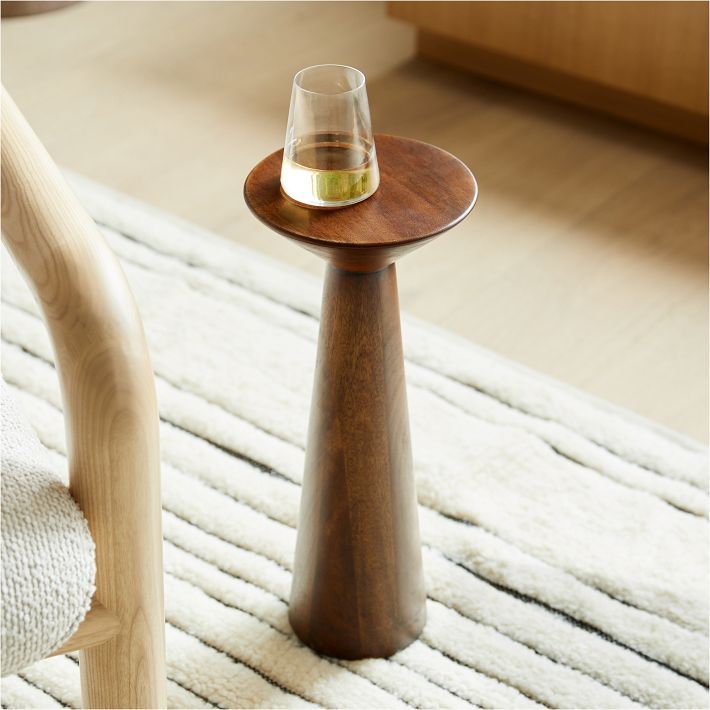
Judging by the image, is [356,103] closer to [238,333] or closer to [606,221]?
[238,333]

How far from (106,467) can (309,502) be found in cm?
35

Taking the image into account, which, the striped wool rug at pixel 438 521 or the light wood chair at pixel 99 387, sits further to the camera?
the striped wool rug at pixel 438 521

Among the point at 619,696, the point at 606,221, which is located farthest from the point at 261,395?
the point at 606,221

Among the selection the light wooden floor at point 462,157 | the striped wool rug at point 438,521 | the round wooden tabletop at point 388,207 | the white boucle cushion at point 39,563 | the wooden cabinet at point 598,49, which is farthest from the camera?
the wooden cabinet at point 598,49

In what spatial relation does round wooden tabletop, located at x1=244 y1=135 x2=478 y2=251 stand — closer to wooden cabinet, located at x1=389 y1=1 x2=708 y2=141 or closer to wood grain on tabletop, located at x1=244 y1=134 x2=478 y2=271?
wood grain on tabletop, located at x1=244 y1=134 x2=478 y2=271

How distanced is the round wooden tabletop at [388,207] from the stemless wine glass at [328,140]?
1cm

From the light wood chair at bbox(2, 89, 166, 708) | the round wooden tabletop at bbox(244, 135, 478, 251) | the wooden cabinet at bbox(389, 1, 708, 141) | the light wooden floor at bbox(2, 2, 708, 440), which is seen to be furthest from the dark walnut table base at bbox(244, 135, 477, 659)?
the wooden cabinet at bbox(389, 1, 708, 141)

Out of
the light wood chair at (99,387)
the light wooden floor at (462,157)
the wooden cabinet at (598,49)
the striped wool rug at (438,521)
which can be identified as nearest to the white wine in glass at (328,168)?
the light wood chair at (99,387)

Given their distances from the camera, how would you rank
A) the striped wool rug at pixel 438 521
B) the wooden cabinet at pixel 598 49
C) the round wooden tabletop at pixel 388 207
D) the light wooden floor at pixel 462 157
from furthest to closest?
the wooden cabinet at pixel 598 49 < the light wooden floor at pixel 462 157 < the striped wool rug at pixel 438 521 < the round wooden tabletop at pixel 388 207

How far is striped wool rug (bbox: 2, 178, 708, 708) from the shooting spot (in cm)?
102

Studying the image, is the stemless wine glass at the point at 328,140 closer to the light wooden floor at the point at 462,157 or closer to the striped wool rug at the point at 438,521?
the striped wool rug at the point at 438,521

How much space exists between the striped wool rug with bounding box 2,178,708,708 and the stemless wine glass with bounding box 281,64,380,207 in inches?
19.2

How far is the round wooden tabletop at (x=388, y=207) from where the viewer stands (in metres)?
0.75

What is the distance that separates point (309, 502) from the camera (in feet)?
3.16
